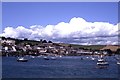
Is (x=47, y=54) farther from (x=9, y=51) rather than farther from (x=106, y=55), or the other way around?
(x=106, y=55)

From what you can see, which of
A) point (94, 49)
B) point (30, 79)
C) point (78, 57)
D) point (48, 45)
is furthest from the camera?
point (78, 57)

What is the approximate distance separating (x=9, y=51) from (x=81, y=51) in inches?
812

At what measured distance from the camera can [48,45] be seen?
86.0 m

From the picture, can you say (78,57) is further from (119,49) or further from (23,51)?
(119,49)

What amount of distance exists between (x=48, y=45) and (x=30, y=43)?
528 centimetres

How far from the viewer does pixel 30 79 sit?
3359cm

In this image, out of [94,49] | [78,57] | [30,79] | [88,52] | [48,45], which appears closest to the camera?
[30,79]

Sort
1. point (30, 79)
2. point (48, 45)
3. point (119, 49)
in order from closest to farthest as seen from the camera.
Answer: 1. point (30, 79)
2. point (119, 49)
3. point (48, 45)

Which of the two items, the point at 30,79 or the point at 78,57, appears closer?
the point at 30,79

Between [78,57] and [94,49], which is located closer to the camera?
[94,49]

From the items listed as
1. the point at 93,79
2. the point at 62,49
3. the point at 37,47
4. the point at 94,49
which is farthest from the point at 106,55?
the point at 93,79

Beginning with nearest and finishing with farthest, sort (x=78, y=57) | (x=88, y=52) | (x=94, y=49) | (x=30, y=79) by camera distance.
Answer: (x=30, y=79)
(x=94, y=49)
(x=88, y=52)
(x=78, y=57)

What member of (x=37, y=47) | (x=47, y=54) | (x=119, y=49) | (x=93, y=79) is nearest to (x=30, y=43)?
(x=37, y=47)

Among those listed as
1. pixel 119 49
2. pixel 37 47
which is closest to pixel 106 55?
pixel 37 47
